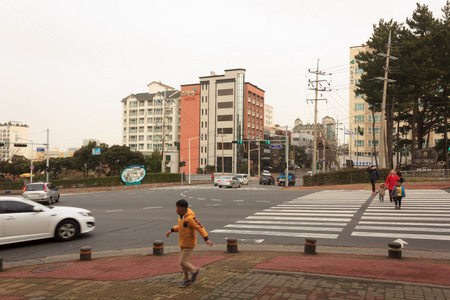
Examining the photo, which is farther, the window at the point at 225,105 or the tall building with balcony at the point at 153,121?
the tall building with balcony at the point at 153,121

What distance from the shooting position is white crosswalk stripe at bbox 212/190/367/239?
431 inches

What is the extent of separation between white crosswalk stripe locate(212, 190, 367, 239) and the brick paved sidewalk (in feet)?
11.0

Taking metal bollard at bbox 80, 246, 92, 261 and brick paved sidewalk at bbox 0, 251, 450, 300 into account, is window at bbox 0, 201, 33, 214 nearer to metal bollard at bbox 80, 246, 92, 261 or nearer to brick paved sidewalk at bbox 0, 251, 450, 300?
brick paved sidewalk at bbox 0, 251, 450, 300

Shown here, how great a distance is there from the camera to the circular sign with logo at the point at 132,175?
50469 mm

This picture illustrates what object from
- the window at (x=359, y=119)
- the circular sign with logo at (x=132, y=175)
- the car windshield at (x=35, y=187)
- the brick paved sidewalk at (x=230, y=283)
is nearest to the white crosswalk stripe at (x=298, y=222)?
the brick paved sidewalk at (x=230, y=283)

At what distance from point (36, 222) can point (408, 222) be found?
463 inches

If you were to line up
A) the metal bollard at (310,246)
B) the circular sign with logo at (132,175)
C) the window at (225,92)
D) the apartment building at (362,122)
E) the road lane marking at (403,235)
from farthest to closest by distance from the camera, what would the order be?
1. the apartment building at (362,122)
2. the window at (225,92)
3. the circular sign with logo at (132,175)
4. the road lane marking at (403,235)
5. the metal bollard at (310,246)

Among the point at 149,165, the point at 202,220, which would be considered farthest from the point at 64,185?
the point at 202,220

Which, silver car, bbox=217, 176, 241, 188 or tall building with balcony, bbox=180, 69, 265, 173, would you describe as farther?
tall building with balcony, bbox=180, 69, 265, 173

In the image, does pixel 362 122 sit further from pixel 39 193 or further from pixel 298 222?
pixel 298 222

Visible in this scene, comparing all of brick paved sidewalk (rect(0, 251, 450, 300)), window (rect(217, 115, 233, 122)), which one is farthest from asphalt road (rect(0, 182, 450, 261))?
window (rect(217, 115, 233, 122))

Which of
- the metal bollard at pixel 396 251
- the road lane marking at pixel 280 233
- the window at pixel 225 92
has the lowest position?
the road lane marking at pixel 280 233

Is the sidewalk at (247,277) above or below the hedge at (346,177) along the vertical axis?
below

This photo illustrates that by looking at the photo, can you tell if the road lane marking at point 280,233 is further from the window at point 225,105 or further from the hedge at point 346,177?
the window at point 225,105
